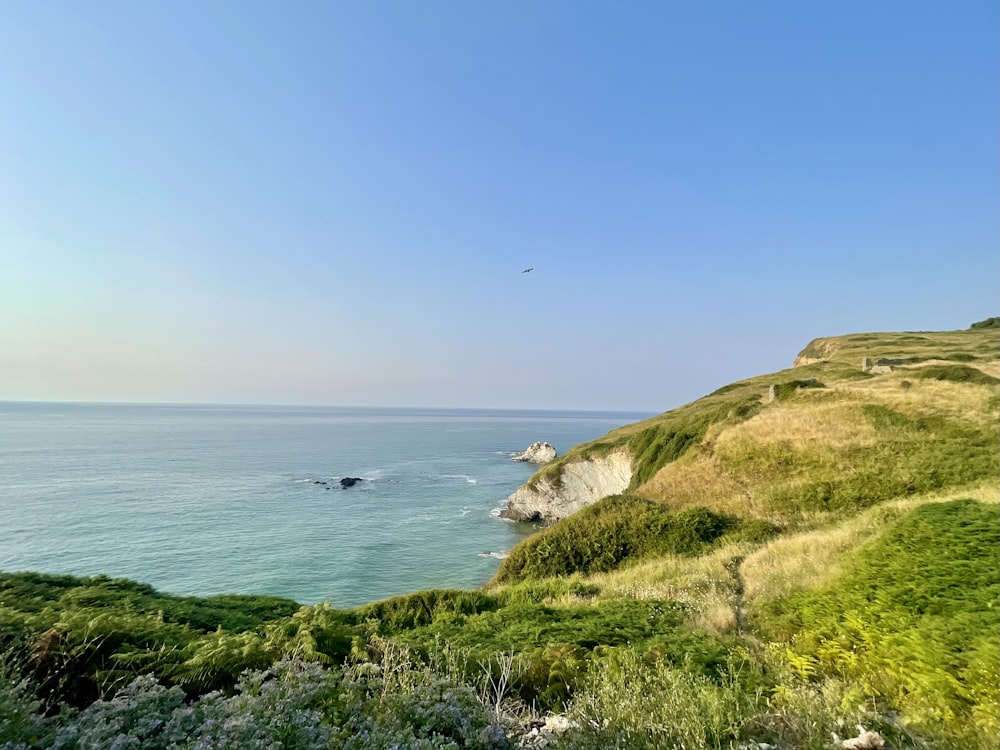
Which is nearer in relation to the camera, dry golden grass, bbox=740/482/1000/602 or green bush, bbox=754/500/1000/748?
green bush, bbox=754/500/1000/748

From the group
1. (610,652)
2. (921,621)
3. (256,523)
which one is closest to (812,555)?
(921,621)

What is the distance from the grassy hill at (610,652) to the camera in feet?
13.7

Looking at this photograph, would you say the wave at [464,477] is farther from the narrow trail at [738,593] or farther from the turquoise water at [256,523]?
the narrow trail at [738,593]

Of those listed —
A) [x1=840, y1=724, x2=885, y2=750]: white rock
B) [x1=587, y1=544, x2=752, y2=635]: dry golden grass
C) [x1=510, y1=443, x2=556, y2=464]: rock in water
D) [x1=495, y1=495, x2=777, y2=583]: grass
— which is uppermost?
[x1=840, y1=724, x2=885, y2=750]: white rock

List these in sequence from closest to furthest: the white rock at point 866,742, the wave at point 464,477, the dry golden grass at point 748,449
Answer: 1. the white rock at point 866,742
2. the dry golden grass at point 748,449
3. the wave at point 464,477

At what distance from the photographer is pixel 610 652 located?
792cm

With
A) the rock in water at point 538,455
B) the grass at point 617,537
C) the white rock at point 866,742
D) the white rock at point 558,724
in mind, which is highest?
the white rock at point 866,742

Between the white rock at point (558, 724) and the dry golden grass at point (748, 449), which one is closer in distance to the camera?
the white rock at point (558, 724)

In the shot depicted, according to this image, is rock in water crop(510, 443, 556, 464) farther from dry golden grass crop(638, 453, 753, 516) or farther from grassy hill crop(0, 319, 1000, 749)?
grassy hill crop(0, 319, 1000, 749)

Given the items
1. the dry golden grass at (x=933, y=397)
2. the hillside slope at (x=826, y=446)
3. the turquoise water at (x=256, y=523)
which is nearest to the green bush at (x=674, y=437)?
the hillside slope at (x=826, y=446)

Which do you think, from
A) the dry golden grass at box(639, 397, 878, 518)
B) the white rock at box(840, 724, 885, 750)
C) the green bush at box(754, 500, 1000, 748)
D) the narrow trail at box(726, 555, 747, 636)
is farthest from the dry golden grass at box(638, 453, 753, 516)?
the white rock at box(840, 724, 885, 750)

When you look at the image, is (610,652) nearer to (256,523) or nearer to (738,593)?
(738,593)

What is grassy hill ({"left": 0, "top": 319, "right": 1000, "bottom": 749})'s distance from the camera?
4.17m

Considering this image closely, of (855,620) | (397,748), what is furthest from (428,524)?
(397,748)
